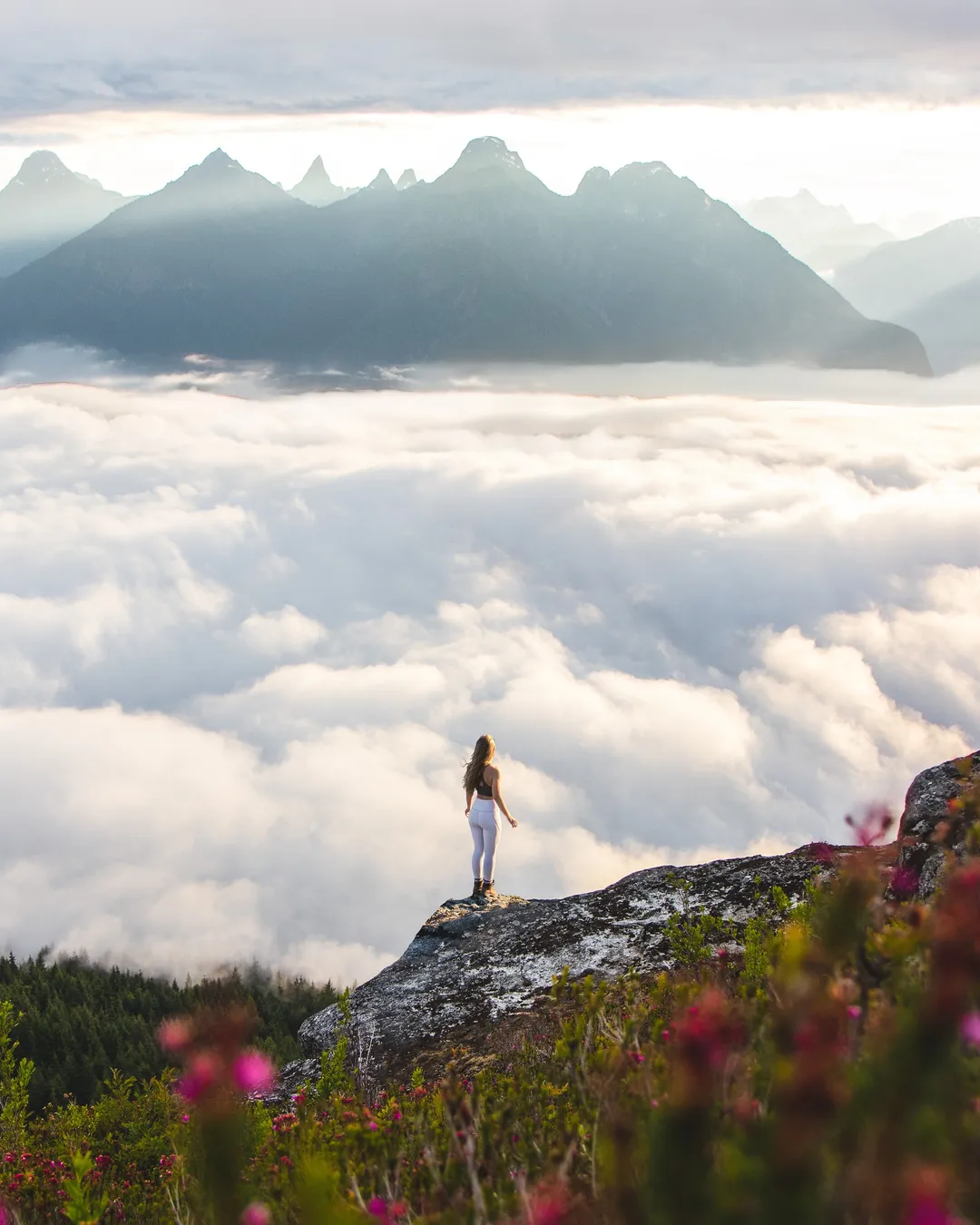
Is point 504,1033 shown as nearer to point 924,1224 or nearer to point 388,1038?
point 388,1038

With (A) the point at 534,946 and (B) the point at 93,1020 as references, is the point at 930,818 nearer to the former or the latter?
(A) the point at 534,946

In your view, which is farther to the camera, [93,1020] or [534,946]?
[93,1020]

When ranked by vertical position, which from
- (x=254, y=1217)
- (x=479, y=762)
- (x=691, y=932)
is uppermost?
(x=479, y=762)

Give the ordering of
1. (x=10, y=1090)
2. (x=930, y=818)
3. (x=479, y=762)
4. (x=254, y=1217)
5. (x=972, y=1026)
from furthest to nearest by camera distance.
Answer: (x=479, y=762) → (x=930, y=818) → (x=10, y=1090) → (x=254, y=1217) → (x=972, y=1026)

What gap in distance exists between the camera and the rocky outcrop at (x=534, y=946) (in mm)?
12828

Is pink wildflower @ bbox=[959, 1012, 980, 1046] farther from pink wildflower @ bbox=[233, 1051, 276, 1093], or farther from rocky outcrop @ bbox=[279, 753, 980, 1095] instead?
rocky outcrop @ bbox=[279, 753, 980, 1095]

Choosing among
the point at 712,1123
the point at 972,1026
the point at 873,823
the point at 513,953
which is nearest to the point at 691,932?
the point at 513,953

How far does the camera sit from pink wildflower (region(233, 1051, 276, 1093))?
2.57m

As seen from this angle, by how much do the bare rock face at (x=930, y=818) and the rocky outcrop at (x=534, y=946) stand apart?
24mm

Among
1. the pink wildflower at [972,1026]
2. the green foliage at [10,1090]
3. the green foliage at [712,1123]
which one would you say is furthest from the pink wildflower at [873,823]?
the green foliage at [10,1090]

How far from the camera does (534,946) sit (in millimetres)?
14852

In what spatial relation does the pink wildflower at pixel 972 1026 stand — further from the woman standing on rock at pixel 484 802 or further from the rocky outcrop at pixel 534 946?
the woman standing on rock at pixel 484 802

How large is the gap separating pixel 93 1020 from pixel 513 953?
308 ft

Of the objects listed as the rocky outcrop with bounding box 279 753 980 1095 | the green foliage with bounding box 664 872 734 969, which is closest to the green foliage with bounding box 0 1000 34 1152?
the rocky outcrop with bounding box 279 753 980 1095
